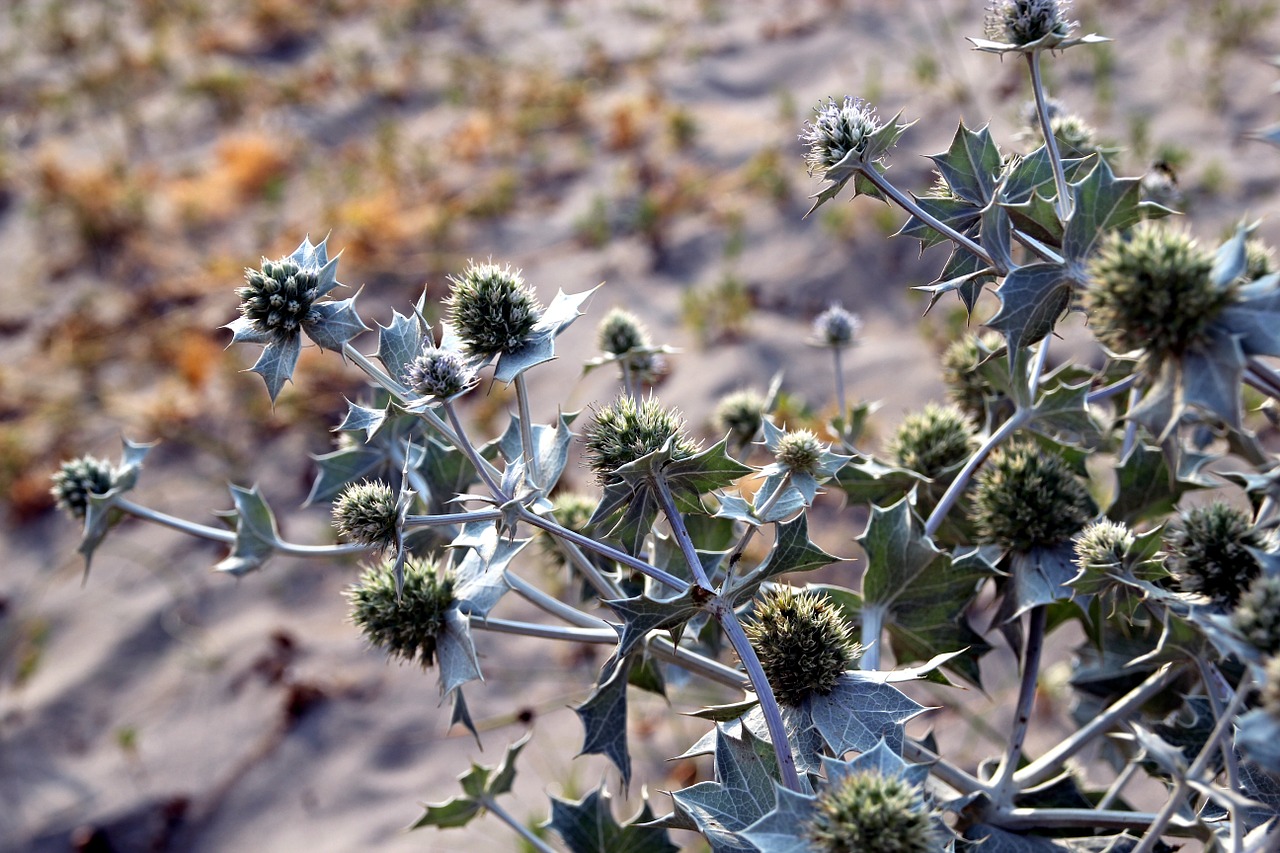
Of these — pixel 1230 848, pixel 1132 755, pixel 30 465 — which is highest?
pixel 30 465

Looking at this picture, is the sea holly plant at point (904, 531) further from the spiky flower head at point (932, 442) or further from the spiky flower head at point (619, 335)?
the spiky flower head at point (619, 335)

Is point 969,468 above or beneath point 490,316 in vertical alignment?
beneath

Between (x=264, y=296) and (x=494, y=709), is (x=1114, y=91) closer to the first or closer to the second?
(x=494, y=709)

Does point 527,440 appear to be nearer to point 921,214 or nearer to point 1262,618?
point 921,214

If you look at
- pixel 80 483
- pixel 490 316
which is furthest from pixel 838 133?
pixel 80 483

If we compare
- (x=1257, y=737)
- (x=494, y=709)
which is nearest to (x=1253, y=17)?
(x=494, y=709)

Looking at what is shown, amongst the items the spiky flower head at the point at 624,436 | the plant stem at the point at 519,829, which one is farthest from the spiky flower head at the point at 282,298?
the plant stem at the point at 519,829

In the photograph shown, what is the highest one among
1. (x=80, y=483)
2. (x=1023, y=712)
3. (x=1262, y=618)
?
(x=80, y=483)

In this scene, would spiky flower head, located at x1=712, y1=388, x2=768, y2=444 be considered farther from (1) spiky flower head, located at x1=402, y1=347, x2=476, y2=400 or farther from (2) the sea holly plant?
(1) spiky flower head, located at x1=402, y1=347, x2=476, y2=400
